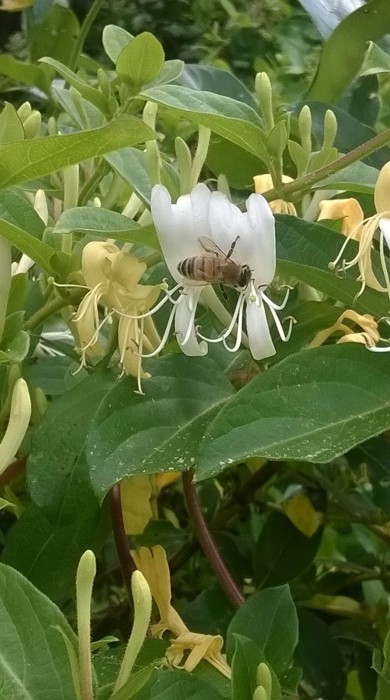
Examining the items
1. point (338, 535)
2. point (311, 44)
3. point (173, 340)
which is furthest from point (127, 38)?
point (311, 44)

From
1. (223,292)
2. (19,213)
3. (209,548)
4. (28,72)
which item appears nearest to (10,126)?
(19,213)

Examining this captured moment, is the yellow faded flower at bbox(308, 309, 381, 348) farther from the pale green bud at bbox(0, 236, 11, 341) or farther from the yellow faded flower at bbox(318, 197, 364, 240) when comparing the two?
the pale green bud at bbox(0, 236, 11, 341)

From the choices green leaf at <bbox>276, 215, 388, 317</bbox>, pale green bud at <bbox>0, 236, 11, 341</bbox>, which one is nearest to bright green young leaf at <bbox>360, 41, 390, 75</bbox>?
green leaf at <bbox>276, 215, 388, 317</bbox>

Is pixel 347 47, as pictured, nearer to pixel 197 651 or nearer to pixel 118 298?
pixel 118 298

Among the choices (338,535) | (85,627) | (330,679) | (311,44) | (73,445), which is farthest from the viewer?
(311,44)

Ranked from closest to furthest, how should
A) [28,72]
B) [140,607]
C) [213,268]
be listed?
[140,607]
[213,268]
[28,72]

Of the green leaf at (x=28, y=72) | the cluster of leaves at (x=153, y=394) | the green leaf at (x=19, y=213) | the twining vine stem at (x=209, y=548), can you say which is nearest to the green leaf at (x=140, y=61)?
the cluster of leaves at (x=153, y=394)

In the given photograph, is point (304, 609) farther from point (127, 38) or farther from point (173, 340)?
point (127, 38)
